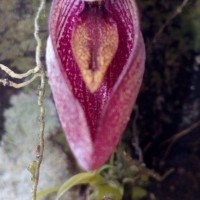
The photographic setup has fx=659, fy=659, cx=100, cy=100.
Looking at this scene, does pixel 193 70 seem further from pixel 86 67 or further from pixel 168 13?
pixel 86 67

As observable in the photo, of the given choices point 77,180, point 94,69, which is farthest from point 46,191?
point 94,69

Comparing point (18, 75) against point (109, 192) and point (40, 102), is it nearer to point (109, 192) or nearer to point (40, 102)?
point (40, 102)

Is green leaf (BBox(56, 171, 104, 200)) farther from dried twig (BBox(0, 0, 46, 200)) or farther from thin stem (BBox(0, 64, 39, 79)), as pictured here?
thin stem (BBox(0, 64, 39, 79))

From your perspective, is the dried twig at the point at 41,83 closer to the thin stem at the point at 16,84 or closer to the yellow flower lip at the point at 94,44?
the thin stem at the point at 16,84

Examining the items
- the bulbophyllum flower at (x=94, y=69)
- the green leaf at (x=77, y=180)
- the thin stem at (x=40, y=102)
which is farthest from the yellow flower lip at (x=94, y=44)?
the green leaf at (x=77, y=180)

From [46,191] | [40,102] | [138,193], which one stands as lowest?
[138,193]

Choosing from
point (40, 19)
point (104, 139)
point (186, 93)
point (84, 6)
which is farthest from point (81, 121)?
point (186, 93)
